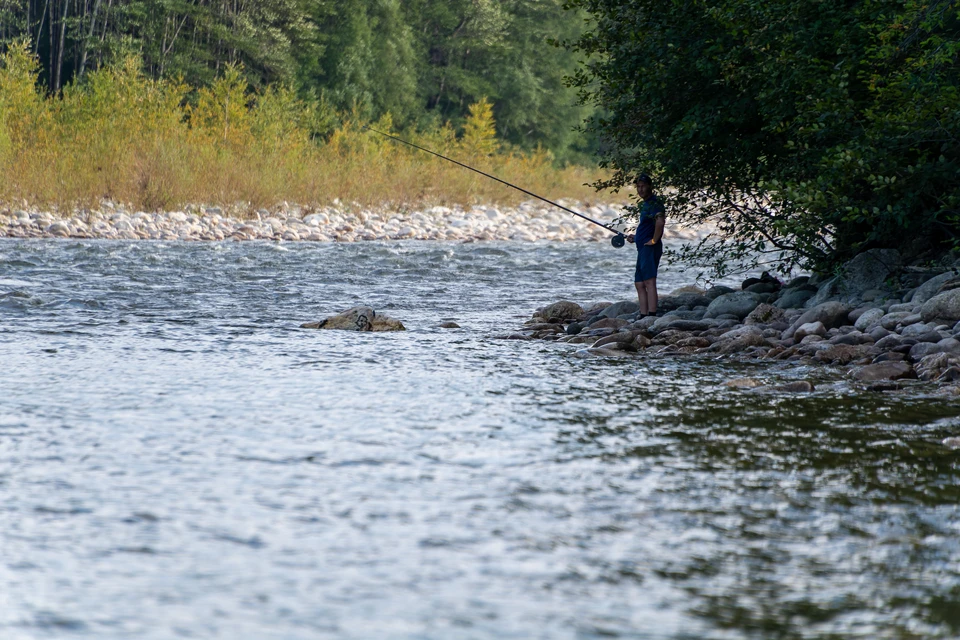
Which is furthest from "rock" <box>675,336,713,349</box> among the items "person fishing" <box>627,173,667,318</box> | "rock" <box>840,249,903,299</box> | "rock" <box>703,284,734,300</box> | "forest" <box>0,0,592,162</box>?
"forest" <box>0,0,592,162</box>

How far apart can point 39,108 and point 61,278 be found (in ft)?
36.8

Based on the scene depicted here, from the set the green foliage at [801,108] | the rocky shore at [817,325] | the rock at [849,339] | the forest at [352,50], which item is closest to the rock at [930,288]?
the rocky shore at [817,325]

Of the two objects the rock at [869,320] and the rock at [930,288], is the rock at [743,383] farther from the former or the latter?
the rock at [930,288]

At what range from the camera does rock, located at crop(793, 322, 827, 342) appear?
9.80m

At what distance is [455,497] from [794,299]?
7.11 m

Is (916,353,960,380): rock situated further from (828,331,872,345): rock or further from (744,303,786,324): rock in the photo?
(744,303,786,324): rock

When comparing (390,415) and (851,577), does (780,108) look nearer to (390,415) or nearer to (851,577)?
(390,415)

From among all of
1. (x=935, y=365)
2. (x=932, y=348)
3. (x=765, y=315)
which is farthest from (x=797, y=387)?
(x=765, y=315)

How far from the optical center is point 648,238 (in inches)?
444

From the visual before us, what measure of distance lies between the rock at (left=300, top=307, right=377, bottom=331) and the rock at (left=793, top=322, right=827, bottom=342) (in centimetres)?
381

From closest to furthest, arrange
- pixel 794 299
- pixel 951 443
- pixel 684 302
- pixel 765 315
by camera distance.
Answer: pixel 951 443 → pixel 765 315 → pixel 794 299 → pixel 684 302

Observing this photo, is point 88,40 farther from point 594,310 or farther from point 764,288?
point 764,288

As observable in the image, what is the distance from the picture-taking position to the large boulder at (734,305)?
1132cm

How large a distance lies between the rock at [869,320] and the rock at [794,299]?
1520 millimetres
